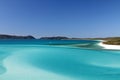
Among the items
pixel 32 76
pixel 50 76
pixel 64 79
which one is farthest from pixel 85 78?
pixel 32 76

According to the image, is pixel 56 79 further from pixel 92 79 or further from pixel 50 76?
pixel 92 79

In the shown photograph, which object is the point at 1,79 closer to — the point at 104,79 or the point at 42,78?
the point at 42,78

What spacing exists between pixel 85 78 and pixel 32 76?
10.3ft

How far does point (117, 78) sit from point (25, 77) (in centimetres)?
522

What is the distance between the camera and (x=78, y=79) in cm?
1127

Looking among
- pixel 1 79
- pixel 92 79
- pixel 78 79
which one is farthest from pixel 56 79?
pixel 1 79

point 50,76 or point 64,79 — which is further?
point 50,76

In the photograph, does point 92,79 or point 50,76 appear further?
point 50,76

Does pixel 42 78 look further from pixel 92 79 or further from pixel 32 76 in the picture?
pixel 92 79

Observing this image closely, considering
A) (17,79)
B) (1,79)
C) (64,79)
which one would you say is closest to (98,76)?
(64,79)

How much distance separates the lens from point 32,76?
1205 cm

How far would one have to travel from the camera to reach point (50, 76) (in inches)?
474

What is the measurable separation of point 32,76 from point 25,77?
48 cm

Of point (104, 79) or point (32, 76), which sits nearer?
point (104, 79)
